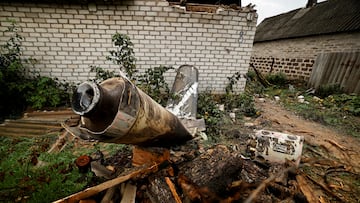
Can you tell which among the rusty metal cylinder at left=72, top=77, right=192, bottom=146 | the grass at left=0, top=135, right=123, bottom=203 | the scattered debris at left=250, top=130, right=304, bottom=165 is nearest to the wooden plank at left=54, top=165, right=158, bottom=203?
the grass at left=0, top=135, right=123, bottom=203

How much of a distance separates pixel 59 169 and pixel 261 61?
1196 centimetres

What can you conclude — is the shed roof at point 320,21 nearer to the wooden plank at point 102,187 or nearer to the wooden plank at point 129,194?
the wooden plank at point 102,187

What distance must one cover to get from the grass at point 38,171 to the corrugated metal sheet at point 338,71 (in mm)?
7391

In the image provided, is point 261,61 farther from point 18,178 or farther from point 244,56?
point 18,178

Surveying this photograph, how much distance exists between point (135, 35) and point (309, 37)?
9548mm

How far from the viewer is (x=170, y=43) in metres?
4.32

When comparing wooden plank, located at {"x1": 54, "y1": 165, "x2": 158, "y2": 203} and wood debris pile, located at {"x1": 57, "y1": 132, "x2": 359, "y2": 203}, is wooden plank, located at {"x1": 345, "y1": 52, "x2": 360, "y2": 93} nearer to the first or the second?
wood debris pile, located at {"x1": 57, "y1": 132, "x2": 359, "y2": 203}

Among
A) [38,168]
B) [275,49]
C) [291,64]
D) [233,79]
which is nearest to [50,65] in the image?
[38,168]

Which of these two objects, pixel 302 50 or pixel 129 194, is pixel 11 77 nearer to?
pixel 129 194

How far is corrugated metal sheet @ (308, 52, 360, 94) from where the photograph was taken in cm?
544

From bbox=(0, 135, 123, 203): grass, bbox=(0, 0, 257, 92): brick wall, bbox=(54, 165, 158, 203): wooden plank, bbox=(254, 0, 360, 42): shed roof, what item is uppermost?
bbox=(254, 0, 360, 42): shed roof

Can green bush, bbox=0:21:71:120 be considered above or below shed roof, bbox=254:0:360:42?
below

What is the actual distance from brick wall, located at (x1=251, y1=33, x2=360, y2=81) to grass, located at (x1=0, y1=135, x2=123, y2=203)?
8807mm

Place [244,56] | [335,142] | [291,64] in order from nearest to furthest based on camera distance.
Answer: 1. [335,142]
2. [244,56]
3. [291,64]
